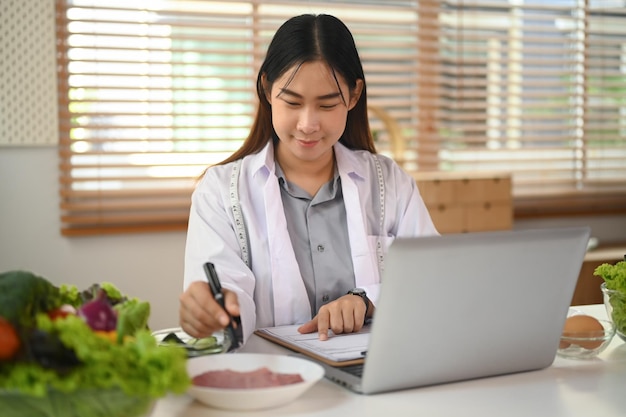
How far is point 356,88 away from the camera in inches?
74.3

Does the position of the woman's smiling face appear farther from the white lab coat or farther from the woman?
the white lab coat

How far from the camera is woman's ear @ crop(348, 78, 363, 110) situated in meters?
1.88

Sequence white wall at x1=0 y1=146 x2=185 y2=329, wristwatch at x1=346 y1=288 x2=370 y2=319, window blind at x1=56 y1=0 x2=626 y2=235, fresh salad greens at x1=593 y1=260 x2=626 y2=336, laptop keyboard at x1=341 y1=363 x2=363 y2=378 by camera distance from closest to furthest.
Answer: laptop keyboard at x1=341 y1=363 x2=363 y2=378 → fresh salad greens at x1=593 y1=260 x2=626 y2=336 → wristwatch at x1=346 y1=288 x2=370 y2=319 → white wall at x1=0 y1=146 x2=185 y2=329 → window blind at x1=56 y1=0 x2=626 y2=235

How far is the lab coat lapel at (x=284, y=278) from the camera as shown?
1783 mm

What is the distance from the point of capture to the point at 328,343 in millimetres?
1406

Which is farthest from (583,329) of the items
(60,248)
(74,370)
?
(60,248)

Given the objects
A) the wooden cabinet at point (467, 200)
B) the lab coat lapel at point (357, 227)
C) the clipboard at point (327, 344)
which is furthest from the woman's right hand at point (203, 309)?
the wooden cabinet at point (467, 200)

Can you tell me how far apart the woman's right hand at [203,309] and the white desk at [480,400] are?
0.21 meters

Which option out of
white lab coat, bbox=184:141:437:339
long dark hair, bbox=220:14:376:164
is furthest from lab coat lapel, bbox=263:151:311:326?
long dark hair, bbox=220:14:376:164

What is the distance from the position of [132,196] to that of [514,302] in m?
2.32

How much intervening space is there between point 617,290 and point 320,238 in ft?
2.16

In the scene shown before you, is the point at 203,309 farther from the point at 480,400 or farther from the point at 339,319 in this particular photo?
the point at 480,400

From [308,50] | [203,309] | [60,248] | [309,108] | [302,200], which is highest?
[308,50]

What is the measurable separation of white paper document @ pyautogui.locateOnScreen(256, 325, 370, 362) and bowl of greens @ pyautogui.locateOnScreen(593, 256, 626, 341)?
442 millimetres
